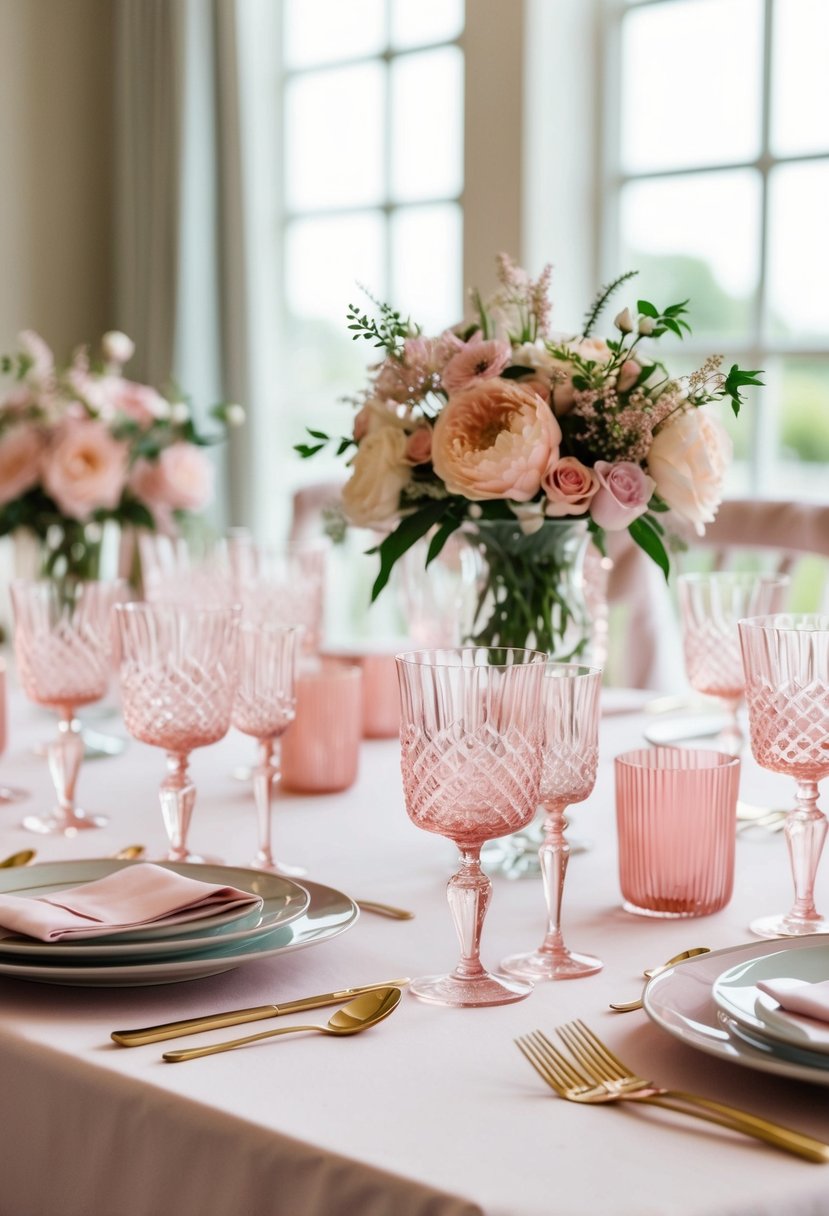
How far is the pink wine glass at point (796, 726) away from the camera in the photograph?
104 cm

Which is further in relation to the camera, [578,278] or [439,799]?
[578,278]

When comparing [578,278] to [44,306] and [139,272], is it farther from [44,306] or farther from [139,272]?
[44,306]

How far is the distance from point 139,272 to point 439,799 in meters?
3.65

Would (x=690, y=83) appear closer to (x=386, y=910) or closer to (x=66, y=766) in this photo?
(x=66, y=766)

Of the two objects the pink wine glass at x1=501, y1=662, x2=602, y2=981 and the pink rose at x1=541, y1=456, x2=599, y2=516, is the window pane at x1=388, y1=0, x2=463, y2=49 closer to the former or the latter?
the pink rose at x1=541, y1=456, x2=599, y2=516

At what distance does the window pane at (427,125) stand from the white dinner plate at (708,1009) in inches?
122

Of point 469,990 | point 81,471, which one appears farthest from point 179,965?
point 81,471

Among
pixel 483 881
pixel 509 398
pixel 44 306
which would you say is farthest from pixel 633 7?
pixel 483 881

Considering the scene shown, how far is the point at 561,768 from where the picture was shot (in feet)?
3.29

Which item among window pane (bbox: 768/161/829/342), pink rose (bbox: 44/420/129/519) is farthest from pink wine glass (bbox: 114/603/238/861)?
window pane (bbox: 768/161/829/342)

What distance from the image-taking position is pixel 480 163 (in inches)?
136

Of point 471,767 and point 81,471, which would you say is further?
point 81,471

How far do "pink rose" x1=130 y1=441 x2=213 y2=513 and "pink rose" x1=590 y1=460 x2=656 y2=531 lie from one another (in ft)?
3.50

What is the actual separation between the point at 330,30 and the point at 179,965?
3.74 meters
